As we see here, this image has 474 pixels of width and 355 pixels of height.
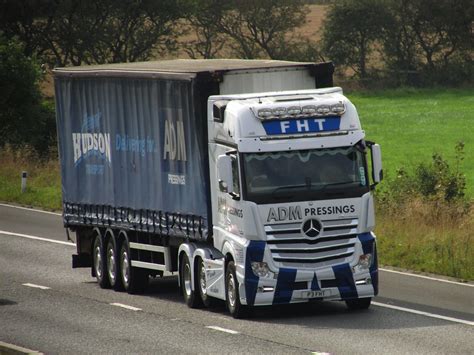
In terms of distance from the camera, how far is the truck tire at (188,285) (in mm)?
20814

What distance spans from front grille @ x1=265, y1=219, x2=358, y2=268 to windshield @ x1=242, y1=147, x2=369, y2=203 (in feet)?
1.29

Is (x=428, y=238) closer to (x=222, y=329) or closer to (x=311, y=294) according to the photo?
(x=311, y=294)

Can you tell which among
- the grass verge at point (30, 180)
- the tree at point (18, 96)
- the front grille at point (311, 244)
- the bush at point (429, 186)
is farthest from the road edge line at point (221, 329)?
the tree at point (18, 96)

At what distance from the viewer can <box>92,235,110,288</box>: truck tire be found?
24000 mm

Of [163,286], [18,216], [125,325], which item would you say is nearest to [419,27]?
[18,216]

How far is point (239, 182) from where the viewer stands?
1909 centimetres

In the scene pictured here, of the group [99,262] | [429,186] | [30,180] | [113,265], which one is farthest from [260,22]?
[113,265]

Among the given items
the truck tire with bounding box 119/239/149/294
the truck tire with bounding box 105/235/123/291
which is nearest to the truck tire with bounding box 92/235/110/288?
the truck tire with bounding box 105/235/123/291

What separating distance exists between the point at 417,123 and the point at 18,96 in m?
22.8

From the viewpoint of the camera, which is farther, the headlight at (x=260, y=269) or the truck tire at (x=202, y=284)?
the truck tire at (x=202, y=284)

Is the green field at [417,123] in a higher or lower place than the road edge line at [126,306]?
higher

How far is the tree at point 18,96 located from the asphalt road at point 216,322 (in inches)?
781

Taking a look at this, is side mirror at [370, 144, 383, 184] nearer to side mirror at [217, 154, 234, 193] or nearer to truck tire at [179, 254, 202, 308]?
side mirror at [217, 154, 234, 193]

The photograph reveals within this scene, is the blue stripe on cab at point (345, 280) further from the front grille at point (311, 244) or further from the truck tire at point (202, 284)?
the truck tire at point (202, 284)
